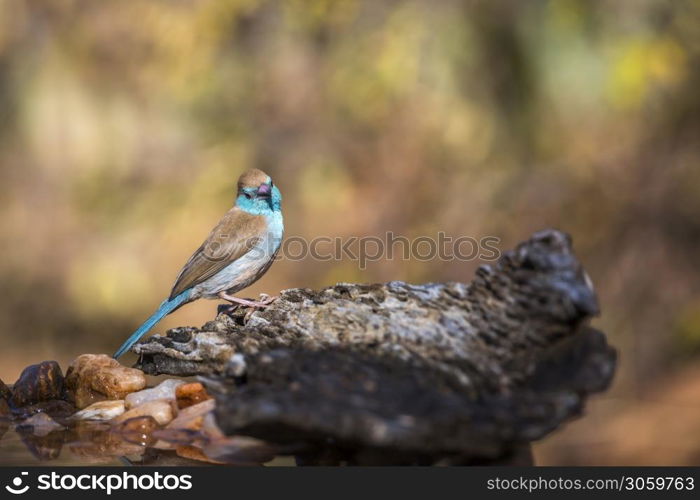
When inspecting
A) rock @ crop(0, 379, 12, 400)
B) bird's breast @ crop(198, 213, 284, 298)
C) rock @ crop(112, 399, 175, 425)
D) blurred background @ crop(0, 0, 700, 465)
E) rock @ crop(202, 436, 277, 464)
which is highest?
blurred background @ crop(0, 0, 700, 465)

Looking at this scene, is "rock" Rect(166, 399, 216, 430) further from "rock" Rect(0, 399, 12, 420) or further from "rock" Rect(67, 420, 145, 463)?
"rock" Rect(0, 399, 12, 420)

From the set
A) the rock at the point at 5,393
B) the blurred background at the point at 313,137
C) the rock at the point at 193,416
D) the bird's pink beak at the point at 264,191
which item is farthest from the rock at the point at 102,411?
the blurred background at the point at 313,137

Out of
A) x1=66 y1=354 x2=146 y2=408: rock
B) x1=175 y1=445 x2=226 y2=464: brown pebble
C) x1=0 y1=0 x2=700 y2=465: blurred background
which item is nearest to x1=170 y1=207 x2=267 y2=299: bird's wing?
x1=66 y1=354 x2=146 y2=408: rock

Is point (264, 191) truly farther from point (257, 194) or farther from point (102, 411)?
point (102, 411)

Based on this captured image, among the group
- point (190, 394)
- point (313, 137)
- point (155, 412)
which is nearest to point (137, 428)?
point (155, 412)

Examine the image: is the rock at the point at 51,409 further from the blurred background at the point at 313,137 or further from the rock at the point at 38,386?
the blurred background at the point at 313,137

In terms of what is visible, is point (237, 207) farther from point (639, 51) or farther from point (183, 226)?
point (639, 51)
